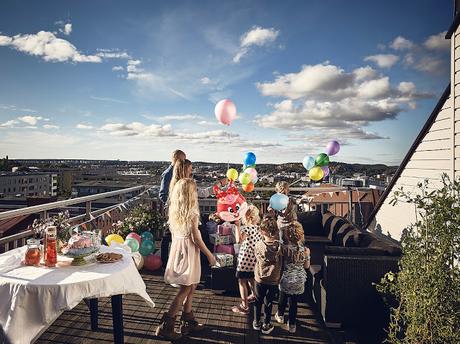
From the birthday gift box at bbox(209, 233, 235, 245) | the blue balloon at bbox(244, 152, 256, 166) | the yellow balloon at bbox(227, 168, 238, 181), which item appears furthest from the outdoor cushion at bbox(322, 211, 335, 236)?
the birthday gift box at bbox(209, 233, 235, 245)

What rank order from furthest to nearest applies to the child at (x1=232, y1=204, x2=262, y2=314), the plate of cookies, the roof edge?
the roof edge < the child at (x1=232, y1=204, x2=262, y2=314) < the plate of cookies

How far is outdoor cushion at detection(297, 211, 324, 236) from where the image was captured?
6180 millimetres

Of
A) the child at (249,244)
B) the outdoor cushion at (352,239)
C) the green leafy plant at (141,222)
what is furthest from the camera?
the green leafy plant at (141,222)

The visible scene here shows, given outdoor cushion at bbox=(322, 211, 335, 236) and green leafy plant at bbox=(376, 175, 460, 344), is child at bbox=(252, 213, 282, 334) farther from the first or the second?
outdoor cushion at bbox=(322, 211, 335, 236)

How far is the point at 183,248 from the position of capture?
307 centimetres

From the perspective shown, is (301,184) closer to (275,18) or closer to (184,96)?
(275,18)

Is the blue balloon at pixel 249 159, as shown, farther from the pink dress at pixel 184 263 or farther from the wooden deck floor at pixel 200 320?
the pink dress at pixel 184 263

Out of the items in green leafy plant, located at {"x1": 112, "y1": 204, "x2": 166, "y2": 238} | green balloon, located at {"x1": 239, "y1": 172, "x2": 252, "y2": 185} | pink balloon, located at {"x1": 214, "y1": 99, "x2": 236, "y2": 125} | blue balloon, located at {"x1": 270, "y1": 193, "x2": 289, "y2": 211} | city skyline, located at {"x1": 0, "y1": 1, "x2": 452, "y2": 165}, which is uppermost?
city skyline, located at {"x1": 0, "y1": 1, "x2": 452, "y2": 165}

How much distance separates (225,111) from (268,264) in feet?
9.59

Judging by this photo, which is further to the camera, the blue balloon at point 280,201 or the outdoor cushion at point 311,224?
the outdoor cushion at point 311,224

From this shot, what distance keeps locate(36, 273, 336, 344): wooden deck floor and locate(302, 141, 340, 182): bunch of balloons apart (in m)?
3.10

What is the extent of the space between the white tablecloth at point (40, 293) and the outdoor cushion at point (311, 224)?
462 cm

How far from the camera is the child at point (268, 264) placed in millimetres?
3111

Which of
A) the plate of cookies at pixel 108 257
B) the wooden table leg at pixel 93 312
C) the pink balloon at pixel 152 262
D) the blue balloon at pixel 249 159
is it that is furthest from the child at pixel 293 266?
the blue balloon at pixel 249 159
